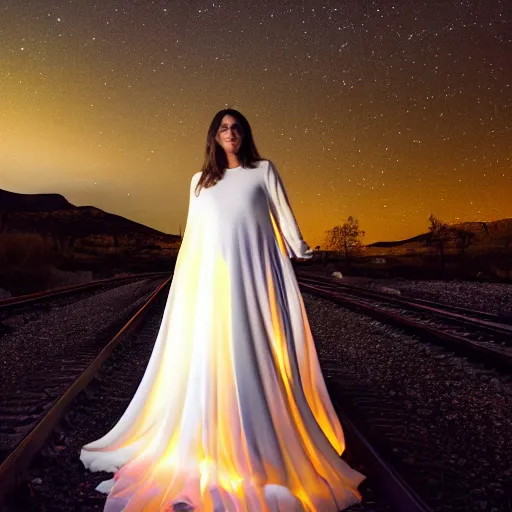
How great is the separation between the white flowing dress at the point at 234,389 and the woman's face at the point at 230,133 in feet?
0.38

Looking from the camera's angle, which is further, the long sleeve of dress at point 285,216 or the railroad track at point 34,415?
the railroad track at point 34,415

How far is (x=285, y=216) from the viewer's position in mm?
2691

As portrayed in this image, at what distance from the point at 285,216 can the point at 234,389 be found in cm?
85

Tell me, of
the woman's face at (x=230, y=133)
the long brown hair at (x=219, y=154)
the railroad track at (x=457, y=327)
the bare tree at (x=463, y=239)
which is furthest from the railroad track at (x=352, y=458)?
the bare tree at (x=463, y=239)

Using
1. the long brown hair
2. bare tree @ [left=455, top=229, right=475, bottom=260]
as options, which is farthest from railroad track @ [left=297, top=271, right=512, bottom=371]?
bare tree @ [left=455, top=229, right=475, bottom=260]

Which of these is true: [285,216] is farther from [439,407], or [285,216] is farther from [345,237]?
[345,237]

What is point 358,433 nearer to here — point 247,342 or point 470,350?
point 247,342

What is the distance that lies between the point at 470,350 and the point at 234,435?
17.5 ft

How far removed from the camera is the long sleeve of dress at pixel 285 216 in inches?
104

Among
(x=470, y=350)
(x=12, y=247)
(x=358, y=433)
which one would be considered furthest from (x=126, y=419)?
(x=12, y=247)

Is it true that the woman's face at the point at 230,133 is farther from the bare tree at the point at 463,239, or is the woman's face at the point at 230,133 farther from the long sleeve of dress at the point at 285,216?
the bare tree at the point at 463,239

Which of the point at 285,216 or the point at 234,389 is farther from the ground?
the point at 285,216

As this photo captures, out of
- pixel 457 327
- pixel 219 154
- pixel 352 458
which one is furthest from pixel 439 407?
pixel 457 327

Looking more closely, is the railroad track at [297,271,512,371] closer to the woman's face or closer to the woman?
the woman
